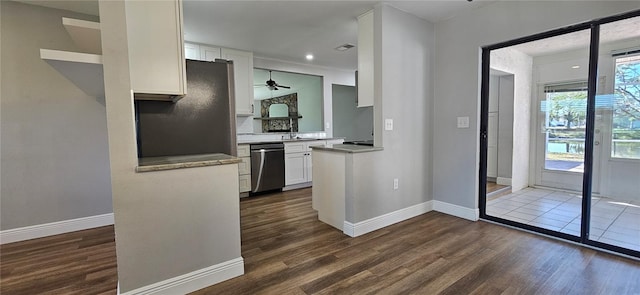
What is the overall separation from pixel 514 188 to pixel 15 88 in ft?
20.0

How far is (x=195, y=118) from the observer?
2348 millimetres

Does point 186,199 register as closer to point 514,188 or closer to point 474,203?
point 474,203

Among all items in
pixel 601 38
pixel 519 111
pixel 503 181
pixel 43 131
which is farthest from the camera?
pixel 503 181

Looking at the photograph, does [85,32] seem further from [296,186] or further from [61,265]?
[296,186]

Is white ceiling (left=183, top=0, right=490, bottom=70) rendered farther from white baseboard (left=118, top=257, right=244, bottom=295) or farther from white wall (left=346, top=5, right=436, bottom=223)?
white baseboard (left=118, top=257, right=244, bottom=295)

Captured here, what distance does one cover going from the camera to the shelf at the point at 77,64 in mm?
1473

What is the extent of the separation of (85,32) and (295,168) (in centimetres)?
339

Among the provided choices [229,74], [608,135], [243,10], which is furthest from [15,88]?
[608,135]

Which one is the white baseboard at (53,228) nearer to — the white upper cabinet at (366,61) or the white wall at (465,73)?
the white upper cabinet at (366,61)

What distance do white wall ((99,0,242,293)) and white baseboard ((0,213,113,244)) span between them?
77.4 inches

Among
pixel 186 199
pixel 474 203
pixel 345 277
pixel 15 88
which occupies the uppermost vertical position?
pixel 15 88

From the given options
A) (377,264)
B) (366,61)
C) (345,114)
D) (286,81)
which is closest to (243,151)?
(366,61)

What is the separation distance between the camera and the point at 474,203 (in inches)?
122

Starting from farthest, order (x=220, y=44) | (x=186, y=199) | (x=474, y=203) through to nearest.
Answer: (x=220, y=44) → (x=474, y=203) → (x=186, y=199)
